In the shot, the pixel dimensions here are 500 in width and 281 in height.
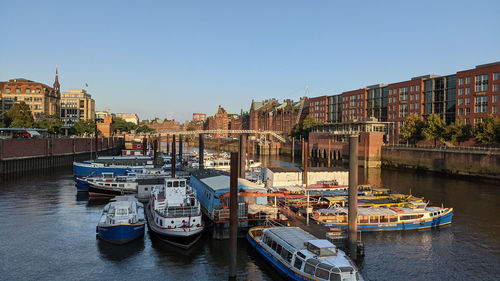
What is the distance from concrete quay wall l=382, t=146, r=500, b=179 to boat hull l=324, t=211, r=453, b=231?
131ft

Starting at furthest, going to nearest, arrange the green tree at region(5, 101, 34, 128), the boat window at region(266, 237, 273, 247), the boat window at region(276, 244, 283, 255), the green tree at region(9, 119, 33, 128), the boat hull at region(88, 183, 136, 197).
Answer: the green tree at region(5, 101, 34, 128)
the green tree at region(9, 119, 33, 128)
the boat hull at region(88, 183, 136, 197)
the boat window at region(266, 237, 273, 247)
the boat window at region(276, 244, 283, 255)

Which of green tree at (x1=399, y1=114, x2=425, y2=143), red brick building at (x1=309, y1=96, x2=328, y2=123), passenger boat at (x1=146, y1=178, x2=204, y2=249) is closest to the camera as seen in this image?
passenger boat at (x1=146, y1=178, x2=204, y2=249)

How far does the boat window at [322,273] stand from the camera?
67.4ft

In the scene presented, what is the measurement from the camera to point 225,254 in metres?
28.8

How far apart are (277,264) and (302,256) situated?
2.77m

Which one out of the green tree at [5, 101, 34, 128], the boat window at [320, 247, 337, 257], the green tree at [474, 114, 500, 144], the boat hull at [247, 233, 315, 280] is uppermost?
the green tree at [5, 101, 34, 128]

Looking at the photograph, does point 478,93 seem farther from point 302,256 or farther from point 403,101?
point 302,256

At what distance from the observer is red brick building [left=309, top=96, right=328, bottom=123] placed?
164m

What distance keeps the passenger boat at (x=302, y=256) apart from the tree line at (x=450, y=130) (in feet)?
224

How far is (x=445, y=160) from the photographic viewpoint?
263 feet

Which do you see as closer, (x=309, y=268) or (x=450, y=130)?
(x=309, y=268)

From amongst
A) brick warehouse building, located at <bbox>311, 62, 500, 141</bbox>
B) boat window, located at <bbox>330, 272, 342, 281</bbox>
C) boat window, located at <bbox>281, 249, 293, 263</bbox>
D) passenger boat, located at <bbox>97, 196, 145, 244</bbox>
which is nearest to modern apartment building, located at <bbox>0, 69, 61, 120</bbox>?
brick warehouse building, located at <bbox>311, 62, 500, 141</bbox>

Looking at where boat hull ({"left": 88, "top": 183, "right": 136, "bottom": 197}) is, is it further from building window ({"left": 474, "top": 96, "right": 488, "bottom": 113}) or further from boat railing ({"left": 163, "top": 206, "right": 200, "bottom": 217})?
building window ({"left": 474, "top": 96, "right": 488, "bottom": 113})

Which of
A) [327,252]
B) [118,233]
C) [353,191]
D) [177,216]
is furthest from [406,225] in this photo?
[118,233]
